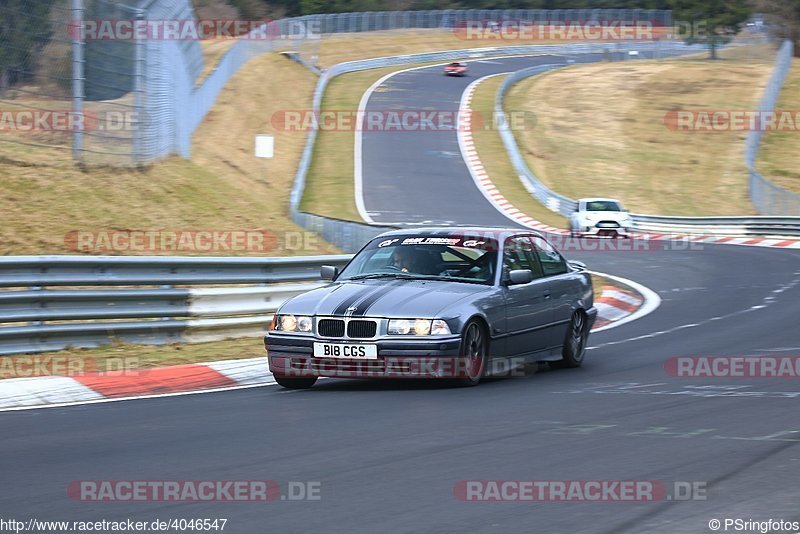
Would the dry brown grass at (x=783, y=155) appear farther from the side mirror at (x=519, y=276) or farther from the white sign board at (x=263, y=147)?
the side mirror at (x=519, y=276)

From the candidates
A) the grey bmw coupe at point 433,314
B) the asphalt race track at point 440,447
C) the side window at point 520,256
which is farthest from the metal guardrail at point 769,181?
the grey bmw coupe at point 433,314

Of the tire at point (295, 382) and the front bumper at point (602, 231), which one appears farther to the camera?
the front bumper at point (602, 231)

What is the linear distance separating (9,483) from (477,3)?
4427 inches

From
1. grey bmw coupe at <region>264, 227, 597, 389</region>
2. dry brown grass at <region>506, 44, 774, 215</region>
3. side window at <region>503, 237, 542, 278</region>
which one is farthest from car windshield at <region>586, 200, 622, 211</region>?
side window at <region>503, 237, 542, 278</region>

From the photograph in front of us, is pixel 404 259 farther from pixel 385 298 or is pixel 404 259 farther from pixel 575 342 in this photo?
pixel 575 342

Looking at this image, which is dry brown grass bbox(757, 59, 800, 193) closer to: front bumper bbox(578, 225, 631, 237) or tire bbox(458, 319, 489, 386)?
front bumper bbox(578, 225, 631, 237)

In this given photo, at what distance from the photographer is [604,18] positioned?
96.1m

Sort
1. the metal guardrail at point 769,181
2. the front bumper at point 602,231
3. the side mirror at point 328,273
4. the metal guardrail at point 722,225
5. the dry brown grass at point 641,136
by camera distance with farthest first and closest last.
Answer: the dry brown grass at point 641,136, the metal guardrail at point 769,181, the metal guardrail at point 722,225, the front bumper at point 602,231, the side mirror at point 328,273

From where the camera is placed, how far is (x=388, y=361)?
940cm

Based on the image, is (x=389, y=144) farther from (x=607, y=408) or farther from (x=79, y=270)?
(x=607, y=408)

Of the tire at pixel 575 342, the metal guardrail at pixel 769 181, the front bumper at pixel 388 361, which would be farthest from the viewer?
the metal guardrail at pixel 769 181

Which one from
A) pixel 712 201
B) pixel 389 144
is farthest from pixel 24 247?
pixel 389 144

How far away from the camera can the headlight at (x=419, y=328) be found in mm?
9359

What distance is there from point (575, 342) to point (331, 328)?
3.04 metres
